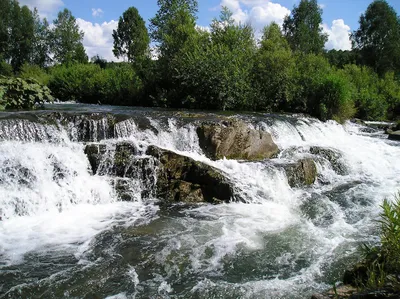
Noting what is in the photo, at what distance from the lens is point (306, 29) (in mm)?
39906

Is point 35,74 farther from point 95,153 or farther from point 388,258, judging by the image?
point 388,258

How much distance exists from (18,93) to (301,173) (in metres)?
11.2

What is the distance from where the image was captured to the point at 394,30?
130ft

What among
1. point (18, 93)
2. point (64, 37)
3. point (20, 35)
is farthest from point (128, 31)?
point (18, 93)

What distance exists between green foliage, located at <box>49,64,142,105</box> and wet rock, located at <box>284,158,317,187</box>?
49.3ft

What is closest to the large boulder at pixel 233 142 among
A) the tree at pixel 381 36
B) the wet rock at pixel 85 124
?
the wet rock at pixel 85 124

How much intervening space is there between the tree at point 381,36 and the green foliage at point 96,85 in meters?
29.7

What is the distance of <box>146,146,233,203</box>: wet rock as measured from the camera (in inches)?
353

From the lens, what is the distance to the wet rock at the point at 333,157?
11.9 m

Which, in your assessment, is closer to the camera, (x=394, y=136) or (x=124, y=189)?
(x=124, y=189)

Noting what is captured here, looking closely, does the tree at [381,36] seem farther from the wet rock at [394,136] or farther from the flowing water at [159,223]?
the flowing water at [159,223]

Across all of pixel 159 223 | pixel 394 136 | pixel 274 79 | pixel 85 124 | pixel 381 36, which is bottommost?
pixel 159 223

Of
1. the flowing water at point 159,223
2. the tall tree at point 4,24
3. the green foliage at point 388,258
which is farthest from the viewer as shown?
the tall tree at point 4,24

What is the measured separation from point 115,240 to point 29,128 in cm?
484
